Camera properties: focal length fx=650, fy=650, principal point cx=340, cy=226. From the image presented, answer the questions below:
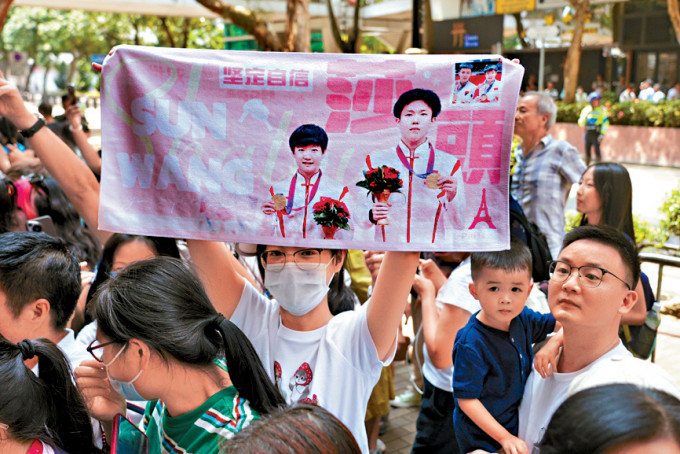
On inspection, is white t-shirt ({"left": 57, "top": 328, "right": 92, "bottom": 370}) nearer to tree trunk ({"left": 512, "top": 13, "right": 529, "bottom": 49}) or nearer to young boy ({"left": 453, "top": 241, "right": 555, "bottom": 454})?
young boy ({"left": 453, "top": 241, "right": 555, "bottom": 454})

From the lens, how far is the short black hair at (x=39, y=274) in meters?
2.41

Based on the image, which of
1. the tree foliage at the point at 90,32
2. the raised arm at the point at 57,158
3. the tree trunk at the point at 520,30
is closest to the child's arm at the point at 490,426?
the raised arm at the point at 57,158

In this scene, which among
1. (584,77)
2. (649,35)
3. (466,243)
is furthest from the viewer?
(584,77)

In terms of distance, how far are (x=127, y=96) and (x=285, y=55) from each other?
578 millimetres

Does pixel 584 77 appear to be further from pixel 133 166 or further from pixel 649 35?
pixel 133 166

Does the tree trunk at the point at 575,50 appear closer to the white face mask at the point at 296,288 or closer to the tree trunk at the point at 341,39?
the tree trunk at the point at 341,39

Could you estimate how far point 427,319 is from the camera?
9.91 ft

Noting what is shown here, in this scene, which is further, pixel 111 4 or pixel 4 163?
Answer: pixel 111 4

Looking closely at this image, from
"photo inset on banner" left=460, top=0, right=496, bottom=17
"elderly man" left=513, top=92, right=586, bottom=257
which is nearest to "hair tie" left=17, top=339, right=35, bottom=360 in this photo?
"elderly man" left=513, top=92, right=586, bottom=257

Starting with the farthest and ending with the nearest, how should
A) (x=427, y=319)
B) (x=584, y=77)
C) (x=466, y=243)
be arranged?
(x=584, y=77)
(x=427, y=319)
(x=466, y=243)

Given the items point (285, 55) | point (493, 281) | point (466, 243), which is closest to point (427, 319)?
point (493, 281)

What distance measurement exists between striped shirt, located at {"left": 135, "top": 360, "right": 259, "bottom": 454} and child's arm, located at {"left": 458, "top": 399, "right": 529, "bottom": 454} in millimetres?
887

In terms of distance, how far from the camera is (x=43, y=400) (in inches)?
76.0

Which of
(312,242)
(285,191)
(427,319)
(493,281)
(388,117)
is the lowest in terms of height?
(427,319)
